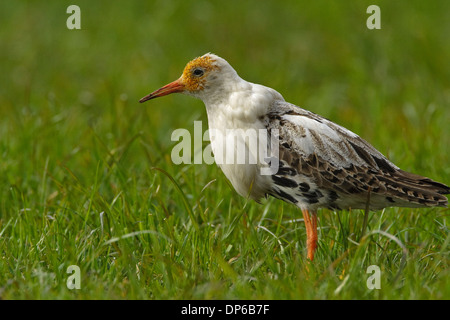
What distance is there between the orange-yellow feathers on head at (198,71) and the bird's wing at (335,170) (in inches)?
21.0

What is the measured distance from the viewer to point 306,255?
525 cm

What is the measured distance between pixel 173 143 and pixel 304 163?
3013mm

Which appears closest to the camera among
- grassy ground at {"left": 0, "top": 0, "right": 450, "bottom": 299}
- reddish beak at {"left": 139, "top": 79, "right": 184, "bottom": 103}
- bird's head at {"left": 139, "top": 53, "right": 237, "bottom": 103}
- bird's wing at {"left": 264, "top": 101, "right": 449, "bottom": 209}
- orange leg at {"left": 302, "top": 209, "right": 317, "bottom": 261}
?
grassy ground at {"left": 0, "top": 0, "right": 450, "bottom": 299}

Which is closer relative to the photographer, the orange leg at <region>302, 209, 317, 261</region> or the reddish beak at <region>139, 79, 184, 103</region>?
the orange leg at <region>302, 209, 317, 261</region>

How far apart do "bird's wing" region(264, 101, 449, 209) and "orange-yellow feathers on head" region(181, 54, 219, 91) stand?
533 mm

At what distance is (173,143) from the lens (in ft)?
25.4

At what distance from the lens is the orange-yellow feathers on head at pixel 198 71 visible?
5.21 meters

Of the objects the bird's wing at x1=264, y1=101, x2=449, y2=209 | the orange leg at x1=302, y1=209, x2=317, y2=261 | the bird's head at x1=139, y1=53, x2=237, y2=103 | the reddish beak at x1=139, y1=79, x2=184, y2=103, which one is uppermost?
the bird's head at x1=139, y1=53, x2=237, y2=103

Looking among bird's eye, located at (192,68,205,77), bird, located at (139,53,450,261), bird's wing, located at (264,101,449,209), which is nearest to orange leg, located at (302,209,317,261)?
bird, located at (139,53,450,261)

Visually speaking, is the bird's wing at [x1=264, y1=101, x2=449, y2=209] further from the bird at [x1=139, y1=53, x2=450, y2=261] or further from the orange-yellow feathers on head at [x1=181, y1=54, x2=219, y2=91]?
the orange-yellow feathers on head at [x1=181, y1=54, x2=219, y2=91]

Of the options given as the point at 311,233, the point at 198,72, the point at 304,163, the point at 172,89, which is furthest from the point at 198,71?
the point at 311,233

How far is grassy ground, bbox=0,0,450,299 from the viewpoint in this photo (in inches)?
184

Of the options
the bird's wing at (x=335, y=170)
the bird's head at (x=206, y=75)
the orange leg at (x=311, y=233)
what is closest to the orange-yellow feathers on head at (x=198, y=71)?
the bird's head at (x=206, y=75)

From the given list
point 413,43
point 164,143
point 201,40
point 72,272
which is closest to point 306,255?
point 72,272
